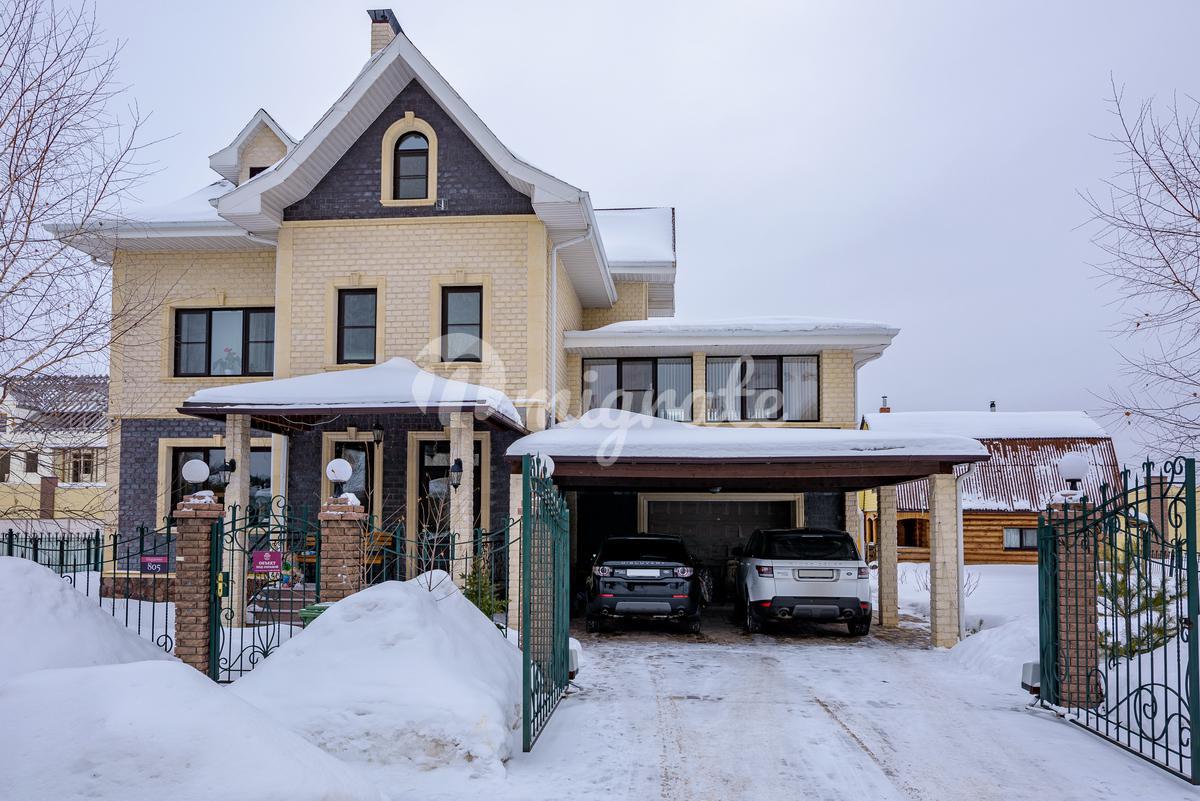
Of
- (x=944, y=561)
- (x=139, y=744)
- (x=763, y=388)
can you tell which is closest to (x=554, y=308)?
(x=763, y=388)

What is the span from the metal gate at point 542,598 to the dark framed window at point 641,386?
9.70 metres

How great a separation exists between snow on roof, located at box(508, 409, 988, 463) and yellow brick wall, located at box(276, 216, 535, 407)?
96.3 inches

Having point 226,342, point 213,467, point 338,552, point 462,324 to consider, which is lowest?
point 338,552

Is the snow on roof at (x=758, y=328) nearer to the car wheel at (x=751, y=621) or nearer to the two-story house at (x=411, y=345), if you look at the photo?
the two-story house at (x=411, y=345)

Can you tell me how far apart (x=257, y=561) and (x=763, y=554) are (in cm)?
720

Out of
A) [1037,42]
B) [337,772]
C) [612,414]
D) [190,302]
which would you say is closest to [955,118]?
[1037,42]

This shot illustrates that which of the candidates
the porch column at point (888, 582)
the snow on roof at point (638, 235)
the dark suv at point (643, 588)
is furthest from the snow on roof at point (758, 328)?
the dark suv at point (643, 588)

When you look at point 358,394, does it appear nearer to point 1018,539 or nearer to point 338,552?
point 338,552

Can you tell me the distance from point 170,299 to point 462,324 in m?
5.99

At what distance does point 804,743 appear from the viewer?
7.21m

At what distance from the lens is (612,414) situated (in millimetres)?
15500

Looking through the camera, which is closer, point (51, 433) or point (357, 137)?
point (51, 433)

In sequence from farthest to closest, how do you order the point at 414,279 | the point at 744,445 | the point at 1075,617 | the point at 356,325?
the point at 356,325 → the point at 414,279 → the point at 744,445 → the point at 1075,617

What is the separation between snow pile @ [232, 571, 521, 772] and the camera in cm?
627
